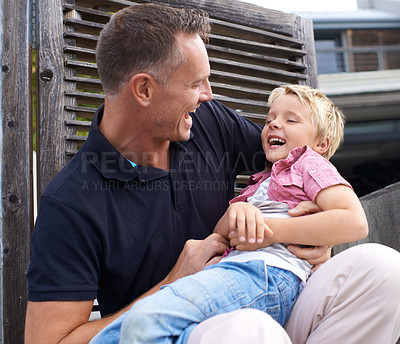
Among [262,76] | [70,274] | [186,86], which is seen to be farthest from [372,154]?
[70,274]

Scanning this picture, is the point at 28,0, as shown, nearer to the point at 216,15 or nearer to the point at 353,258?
the point at 216,15

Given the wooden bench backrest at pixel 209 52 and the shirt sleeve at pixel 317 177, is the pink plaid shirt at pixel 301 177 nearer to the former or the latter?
the shirt sleeve at pixel 317 177

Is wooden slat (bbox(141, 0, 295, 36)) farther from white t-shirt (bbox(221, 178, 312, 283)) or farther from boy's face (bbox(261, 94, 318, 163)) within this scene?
white t-shirt (bbox(221, 178, 312, 283))

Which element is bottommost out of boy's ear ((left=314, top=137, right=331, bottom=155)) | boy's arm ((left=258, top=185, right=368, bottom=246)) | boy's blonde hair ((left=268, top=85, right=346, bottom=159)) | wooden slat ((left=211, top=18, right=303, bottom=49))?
boy's arm ((left=258, top=185, right=368, bottom=246))

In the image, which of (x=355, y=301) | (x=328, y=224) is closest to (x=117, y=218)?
(x=328, y=224)

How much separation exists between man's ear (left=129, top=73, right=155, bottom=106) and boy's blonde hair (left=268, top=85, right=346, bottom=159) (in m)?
0.56

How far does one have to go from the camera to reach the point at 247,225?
145 centimetres

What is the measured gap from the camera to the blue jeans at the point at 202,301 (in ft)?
3.81

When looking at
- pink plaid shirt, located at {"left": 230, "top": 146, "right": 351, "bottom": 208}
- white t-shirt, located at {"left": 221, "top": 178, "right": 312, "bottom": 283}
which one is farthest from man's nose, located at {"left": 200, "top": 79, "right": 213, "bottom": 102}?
white t-shirt, located at {"left": 221, "top": 178, "right": 312, "bottom": 283}

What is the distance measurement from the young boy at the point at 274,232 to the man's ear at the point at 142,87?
0.51 m

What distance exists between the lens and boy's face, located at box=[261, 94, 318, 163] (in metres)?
1.82

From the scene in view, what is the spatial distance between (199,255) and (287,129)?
2.07 ft

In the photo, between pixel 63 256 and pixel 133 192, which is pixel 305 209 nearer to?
pixel 133 192

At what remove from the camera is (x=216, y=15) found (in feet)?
7.97
